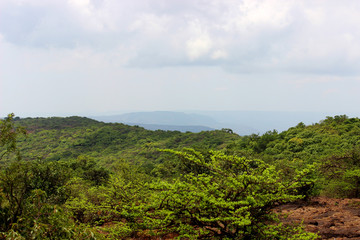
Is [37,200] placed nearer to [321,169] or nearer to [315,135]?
[321,169]

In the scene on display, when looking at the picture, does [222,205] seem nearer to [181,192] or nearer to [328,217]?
[181,192]

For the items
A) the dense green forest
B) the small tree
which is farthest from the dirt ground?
the small tree

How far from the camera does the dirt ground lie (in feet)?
28.4

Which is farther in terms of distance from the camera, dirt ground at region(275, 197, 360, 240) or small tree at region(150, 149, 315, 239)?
dirt ground at region(275, 197, 360, 240)

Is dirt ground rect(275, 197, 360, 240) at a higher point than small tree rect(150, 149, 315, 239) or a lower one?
lower

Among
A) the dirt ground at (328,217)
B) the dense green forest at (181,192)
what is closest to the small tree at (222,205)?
the dense green forest at (181,192)

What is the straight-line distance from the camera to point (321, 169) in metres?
15.2

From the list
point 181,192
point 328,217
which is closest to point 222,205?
point 181,192

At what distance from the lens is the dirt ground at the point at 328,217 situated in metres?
8.65

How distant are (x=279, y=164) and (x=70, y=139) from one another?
2974 inches

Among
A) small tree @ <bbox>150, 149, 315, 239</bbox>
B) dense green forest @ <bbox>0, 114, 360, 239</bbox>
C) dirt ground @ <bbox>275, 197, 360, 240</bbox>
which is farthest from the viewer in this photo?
dirt ground @ <bbox>275, 197, 360, 240</bbox>

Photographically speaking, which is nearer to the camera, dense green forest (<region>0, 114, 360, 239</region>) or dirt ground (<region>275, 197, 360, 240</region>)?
dense green forest (<region>0, 114, 360, 239</region>)

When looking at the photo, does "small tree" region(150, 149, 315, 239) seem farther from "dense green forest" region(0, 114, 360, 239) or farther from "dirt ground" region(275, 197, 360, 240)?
"dirt ground" region(275, 197, 360, 240)

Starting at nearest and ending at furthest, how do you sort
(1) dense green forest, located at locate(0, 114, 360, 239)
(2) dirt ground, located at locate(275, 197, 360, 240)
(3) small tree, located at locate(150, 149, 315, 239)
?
(1) dense green forest, located at locate(0, 114, 360, 239) → (3) small tree, located at locate(150, 149, 315, 239) → (2) dirt ground, located at locate(275, 197, 360, 240)
